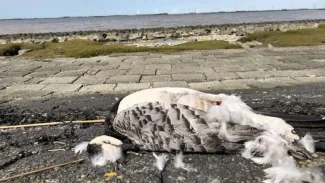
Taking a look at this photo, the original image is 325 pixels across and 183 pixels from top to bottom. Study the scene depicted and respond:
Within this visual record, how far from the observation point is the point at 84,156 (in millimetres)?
3354

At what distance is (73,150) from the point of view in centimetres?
351

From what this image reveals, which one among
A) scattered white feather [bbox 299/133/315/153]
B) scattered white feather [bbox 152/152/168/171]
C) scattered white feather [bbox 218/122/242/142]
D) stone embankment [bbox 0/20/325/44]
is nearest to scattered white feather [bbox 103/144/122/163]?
scattered white feather [bbox 152/152/168/171]

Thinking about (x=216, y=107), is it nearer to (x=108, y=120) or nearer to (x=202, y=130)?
(x=202, y=130)

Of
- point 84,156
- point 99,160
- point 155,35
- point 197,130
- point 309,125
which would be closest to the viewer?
point 197,130

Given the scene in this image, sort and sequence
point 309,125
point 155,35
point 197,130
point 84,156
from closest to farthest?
1. point 197,130
2. point 84,156
3. point 309,125
4. point 155,35

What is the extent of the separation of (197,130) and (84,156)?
3.50ft

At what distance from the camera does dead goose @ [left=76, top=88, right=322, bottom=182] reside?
9.98ft

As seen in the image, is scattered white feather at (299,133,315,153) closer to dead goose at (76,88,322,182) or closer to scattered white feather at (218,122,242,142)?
dead goose at (76,88,322,182)

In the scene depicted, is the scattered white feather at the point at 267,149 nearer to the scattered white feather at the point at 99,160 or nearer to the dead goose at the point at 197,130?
the dead goose at the point at 197,130

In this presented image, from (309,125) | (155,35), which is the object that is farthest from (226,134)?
(155,35)

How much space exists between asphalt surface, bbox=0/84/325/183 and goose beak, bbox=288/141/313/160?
0.17 m

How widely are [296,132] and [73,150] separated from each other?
6.62 ft

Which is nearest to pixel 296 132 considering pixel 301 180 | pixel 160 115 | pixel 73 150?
pixel 301 180

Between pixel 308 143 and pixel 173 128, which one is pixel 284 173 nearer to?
pixel 308 143
